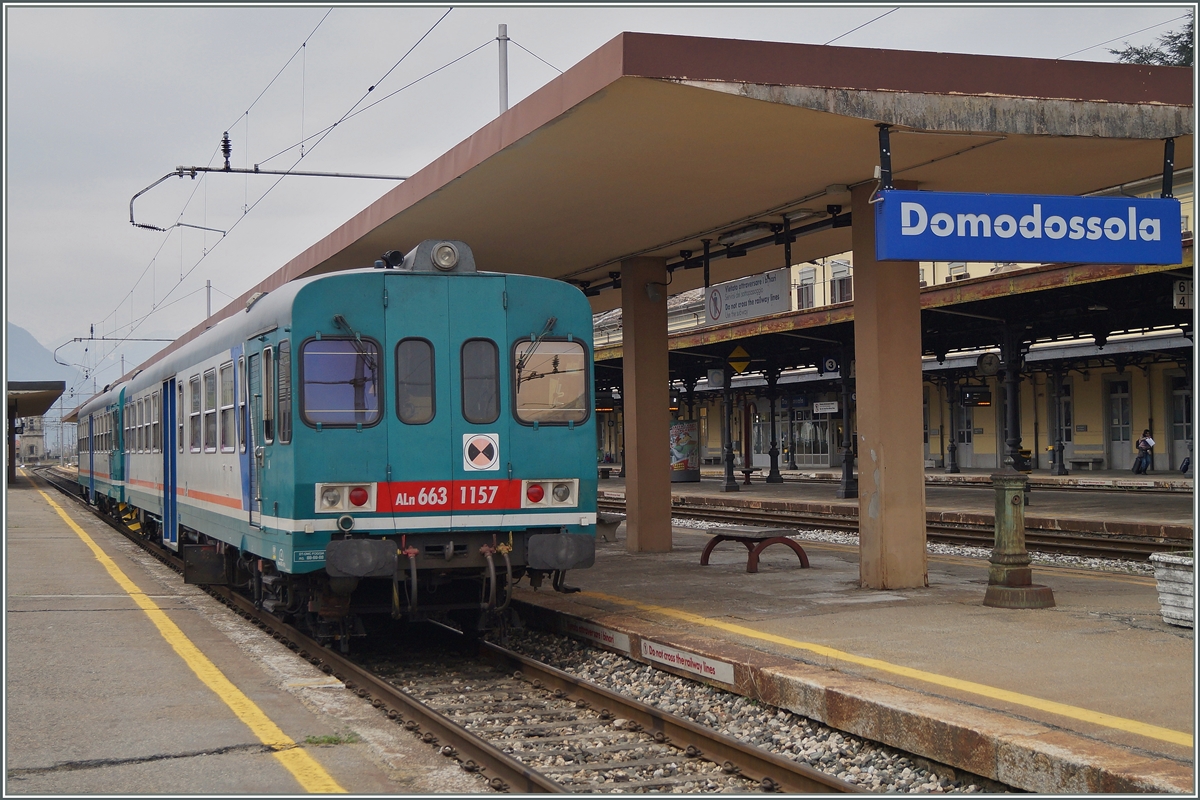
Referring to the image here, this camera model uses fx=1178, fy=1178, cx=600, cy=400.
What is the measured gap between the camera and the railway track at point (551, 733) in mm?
5836

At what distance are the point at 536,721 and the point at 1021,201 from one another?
514 centimetres

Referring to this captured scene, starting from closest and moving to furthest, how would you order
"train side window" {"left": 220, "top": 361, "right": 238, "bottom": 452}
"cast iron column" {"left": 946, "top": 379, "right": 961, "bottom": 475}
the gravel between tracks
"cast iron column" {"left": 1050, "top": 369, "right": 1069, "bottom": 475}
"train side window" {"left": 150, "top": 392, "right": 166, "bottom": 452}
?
"train side window" {"left": 220, "top": 361, "right": 238, "bottom": 452} < the gravel between tracks < "train side window" {"left": 150, "top": 392, "right": 166, "bottom": 452} < "cast iron column" {"left": 1050, "top": 369, "right": 1069, "bottom": 475} < "cast iron column" {"left": 946, "top": 379, "right": 961, "bottom": 475}

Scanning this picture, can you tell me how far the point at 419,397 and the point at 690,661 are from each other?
2.72 m

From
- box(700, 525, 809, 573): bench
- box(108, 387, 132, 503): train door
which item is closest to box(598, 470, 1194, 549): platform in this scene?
box(700, 525, 809, 573): bench

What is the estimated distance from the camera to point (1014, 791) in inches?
215

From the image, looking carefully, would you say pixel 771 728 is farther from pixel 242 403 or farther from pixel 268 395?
pixel 242 403

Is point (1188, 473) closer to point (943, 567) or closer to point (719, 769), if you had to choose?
point (943, 567)

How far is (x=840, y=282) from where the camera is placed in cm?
4231

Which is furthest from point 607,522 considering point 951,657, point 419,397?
point 951,657

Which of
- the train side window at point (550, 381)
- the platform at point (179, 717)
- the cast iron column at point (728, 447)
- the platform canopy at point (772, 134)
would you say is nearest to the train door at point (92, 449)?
the cast iron column at point (728, 447)

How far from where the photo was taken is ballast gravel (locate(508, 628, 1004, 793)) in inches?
232

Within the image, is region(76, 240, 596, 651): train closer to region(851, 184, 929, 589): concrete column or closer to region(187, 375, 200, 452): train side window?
region(187, 375, 200, 452): train side window

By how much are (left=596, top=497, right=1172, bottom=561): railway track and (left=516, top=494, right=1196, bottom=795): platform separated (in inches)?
102

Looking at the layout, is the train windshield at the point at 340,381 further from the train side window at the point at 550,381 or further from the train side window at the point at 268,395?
the train side window at the point at 550,381
